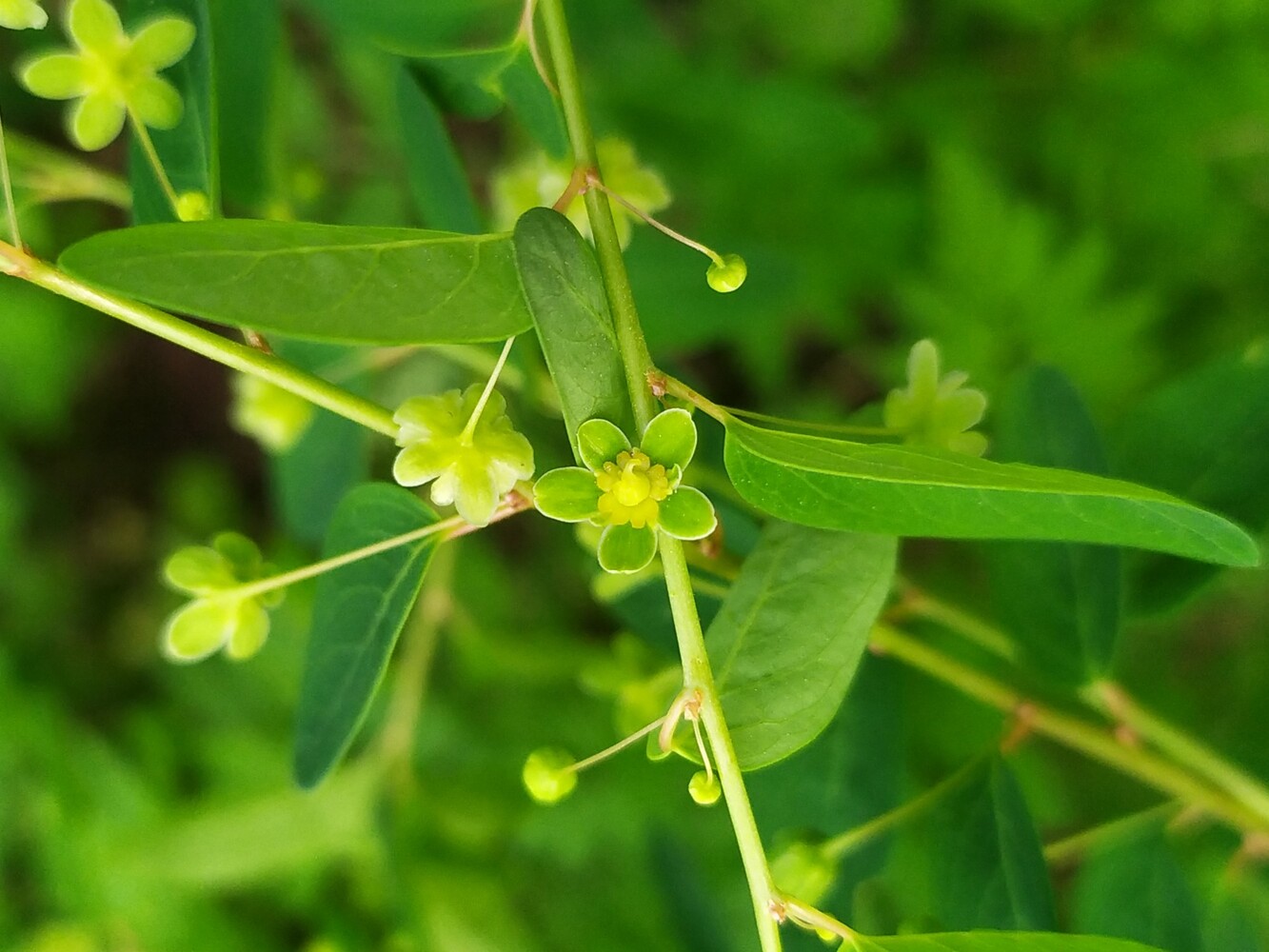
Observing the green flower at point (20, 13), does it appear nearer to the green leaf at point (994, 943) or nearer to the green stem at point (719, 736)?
the green stem at point (719, 736)

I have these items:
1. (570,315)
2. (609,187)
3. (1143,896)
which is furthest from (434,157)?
(1143,896)

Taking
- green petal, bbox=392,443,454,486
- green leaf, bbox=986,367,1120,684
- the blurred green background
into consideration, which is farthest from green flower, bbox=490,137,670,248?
the blurred green background

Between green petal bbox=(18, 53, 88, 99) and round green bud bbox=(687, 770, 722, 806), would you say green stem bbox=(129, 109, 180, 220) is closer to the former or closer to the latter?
green petal bbox=(18, 53, 88, 99)

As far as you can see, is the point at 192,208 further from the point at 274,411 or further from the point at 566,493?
the point at 274,411

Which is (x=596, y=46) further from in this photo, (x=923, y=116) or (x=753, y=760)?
(x=753, y=760)

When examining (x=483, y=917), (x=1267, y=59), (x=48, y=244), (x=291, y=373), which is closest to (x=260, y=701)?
(x=483, y=917)

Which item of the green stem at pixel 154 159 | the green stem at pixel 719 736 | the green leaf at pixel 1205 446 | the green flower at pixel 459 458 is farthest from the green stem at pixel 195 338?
the green leaf at pixel 1205 446
